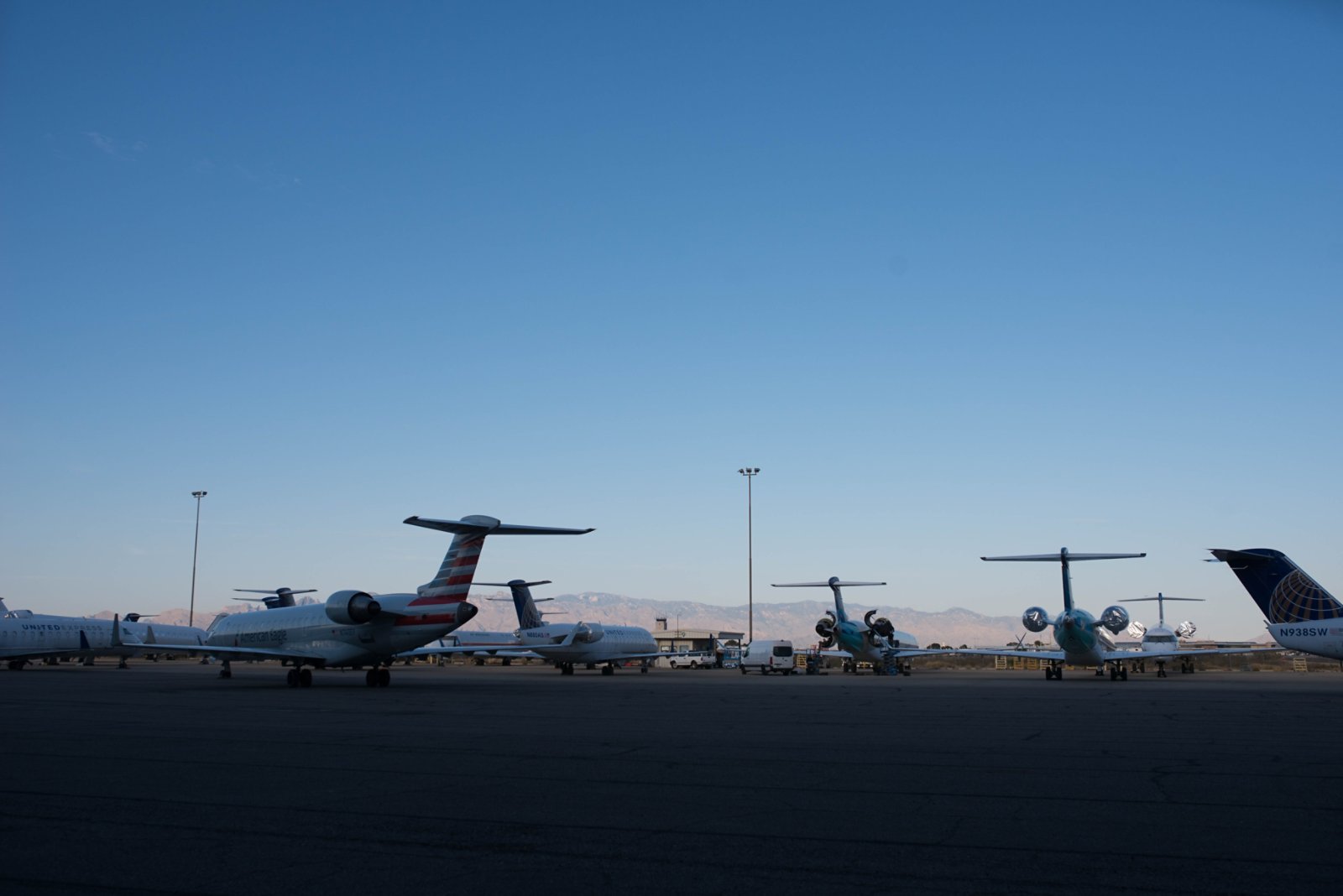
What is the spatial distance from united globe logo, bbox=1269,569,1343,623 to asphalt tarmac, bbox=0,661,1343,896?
59.4 ft

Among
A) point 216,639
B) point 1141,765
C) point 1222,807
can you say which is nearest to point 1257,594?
point 1141,765

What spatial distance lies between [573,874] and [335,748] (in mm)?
7863

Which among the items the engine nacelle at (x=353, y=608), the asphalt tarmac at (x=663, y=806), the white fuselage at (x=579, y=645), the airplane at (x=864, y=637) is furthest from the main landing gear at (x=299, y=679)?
the airplane at (x=864, y=637)

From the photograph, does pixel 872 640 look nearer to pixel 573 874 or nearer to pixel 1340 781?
pixel 1340 781

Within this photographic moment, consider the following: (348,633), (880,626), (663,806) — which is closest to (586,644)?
(880,626)

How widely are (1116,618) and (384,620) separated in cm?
3758

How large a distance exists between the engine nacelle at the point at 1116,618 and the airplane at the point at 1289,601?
696 inches

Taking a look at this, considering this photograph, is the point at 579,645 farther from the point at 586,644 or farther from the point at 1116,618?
the point at 1116,618

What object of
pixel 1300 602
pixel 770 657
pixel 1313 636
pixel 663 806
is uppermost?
pixel 1300 602

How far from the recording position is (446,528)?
3409cm

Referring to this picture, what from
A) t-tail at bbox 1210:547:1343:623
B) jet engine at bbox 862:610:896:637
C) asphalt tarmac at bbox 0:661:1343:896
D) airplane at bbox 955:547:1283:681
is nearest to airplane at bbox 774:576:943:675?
→ jet engine at bbox 862:610:896:637

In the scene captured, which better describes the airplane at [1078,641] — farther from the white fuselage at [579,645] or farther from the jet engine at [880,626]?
the white fuselage at [579,645]

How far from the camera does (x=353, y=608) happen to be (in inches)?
1367

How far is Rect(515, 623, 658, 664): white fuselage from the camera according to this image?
193 feet
